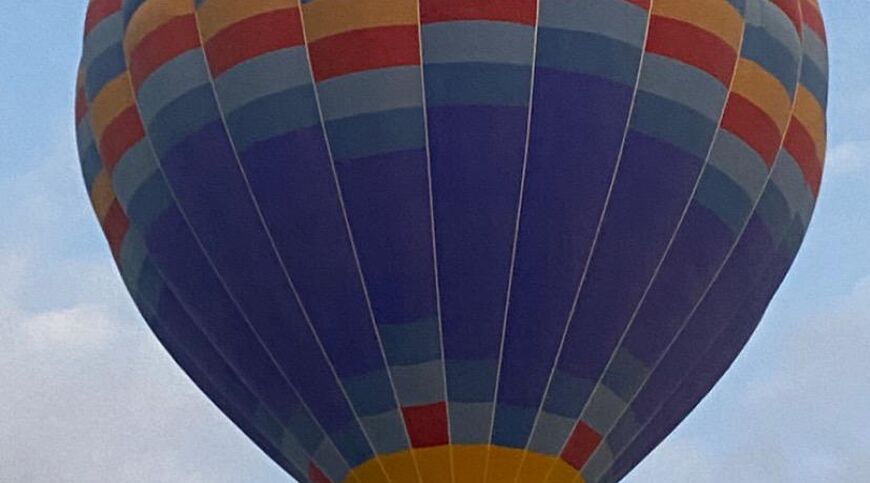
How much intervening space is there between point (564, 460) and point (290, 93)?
10.5 ft

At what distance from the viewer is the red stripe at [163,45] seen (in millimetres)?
16781

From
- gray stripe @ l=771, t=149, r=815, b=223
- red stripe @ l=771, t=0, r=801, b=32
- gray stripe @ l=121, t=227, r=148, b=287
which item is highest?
red stripe @ l=771, t=0, r=801, b=32

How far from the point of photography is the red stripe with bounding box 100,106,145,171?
679 inches

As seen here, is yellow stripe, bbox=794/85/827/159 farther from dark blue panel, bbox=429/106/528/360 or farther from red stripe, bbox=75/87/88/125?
red stripe, bbox=75/87/88/125

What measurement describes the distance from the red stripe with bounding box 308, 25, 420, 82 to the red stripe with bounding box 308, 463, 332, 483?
2.80m

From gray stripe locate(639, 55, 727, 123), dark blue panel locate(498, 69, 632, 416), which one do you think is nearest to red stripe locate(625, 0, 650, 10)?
gray stripe locate(639, 55, 727, 123)

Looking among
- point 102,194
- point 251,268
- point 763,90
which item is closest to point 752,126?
point 763,90

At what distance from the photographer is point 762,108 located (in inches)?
667

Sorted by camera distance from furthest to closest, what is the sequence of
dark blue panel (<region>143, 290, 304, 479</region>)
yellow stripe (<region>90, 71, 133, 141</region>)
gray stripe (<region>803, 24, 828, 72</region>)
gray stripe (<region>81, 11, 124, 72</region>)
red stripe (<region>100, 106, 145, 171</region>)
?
1. gray stripe (<region>803, 24, 828, 72</region>)
2. gray stripe (<region>81, 11, 124, 72</region>)
3. yellow stripe (<region>90, 71, 133, 141</region>)
4. red stripe (<region>100, 106, 145, 171</region>)
5. dark blue panel (<region>143, 290, 304, 479</region>)

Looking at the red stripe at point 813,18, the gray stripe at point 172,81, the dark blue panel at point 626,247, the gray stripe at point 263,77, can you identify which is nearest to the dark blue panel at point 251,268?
the gray stripe at point 263,77

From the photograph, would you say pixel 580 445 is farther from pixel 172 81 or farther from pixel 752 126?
pixel 172 81

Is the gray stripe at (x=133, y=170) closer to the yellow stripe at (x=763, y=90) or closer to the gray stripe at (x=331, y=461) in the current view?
the gray stripe at (x=331, y=461)

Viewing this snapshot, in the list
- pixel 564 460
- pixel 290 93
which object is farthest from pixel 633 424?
pixel 290 93

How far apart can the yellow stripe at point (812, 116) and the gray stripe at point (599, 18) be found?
1.80 meters
